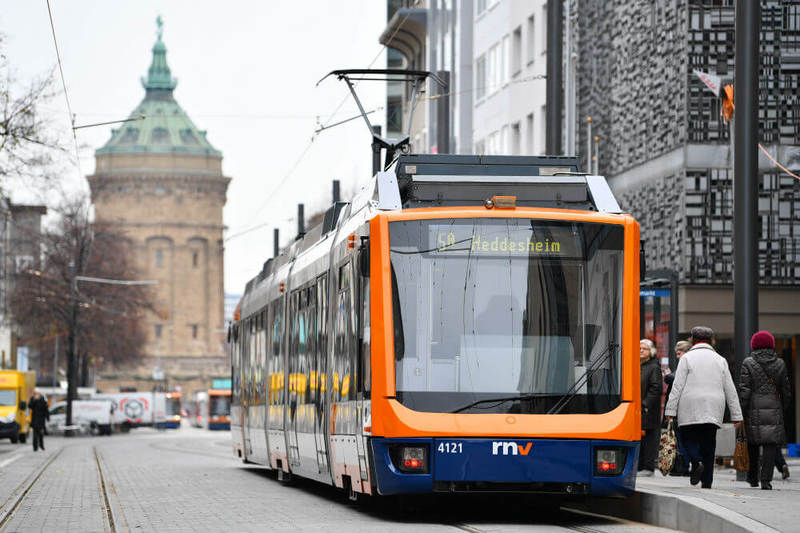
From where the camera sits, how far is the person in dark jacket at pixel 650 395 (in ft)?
63.4

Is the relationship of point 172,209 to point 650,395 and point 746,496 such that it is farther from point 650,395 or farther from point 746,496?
point 746,496

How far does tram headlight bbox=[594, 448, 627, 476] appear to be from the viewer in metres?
14.3

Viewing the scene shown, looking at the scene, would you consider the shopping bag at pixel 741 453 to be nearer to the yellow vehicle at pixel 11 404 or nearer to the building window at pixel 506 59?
the building window at pixel 506 59

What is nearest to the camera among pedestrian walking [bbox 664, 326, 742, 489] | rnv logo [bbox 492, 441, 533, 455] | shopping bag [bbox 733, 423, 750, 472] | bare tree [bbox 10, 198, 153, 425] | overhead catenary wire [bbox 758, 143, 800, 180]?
rnv logo [bbox 492, 441, 533, 455]

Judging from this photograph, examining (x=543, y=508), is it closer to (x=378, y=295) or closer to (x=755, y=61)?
(x=378, y=295)

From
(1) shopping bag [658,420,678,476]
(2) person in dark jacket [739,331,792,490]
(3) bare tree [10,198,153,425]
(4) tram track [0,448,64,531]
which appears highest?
(3) bare tree [10,198,153,425]

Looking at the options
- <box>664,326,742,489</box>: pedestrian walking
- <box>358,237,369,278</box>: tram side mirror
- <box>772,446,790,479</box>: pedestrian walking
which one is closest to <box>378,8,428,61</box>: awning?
<box>772,446,790,479</box>: pedestrian walking

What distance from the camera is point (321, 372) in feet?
58.8

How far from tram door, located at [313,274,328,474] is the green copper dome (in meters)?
131

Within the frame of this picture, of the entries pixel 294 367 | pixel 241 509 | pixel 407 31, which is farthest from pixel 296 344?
pixel 407 31

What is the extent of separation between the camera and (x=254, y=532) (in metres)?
13.3

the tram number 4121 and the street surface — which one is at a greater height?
the tram number 4121

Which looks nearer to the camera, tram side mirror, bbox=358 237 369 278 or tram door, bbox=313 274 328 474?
tram side mirror, bbox=358 237 369 278

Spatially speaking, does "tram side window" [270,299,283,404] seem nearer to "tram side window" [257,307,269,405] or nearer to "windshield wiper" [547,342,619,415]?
"tram side window" [257,307,269,405]
